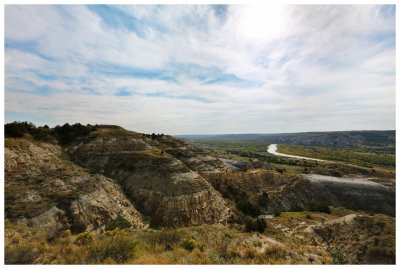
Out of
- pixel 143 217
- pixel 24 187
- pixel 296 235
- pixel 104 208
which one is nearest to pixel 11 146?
pixel 24 187

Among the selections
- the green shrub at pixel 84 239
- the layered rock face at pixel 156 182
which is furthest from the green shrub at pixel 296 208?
the green shrub at pixel 84 239

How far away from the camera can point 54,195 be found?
17.1m

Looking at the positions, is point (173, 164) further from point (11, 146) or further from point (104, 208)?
point (11, 146)

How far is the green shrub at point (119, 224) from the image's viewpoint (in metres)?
17.1

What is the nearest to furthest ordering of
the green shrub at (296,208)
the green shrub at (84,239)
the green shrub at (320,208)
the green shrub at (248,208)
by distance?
1. the green shrub at (84,239)
2. the green shrub at (248,208)
3. the green shrub at (320,208)
4. the green shrub at (296,208)

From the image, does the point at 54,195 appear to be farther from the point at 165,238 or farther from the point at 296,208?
the point at 296,208

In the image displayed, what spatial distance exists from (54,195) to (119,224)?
7316mm

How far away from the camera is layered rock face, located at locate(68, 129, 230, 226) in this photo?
22.5m

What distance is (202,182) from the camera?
2769 cm

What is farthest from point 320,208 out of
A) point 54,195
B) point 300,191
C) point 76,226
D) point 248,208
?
point 54,195

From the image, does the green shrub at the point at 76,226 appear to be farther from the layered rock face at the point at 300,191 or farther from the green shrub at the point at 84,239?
the layered rock face at the point at 300,191

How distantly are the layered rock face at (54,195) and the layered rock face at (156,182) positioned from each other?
2.26 metres

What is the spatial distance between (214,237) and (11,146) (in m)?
29.0

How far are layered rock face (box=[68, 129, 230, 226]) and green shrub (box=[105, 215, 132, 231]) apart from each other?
3.75 meters
